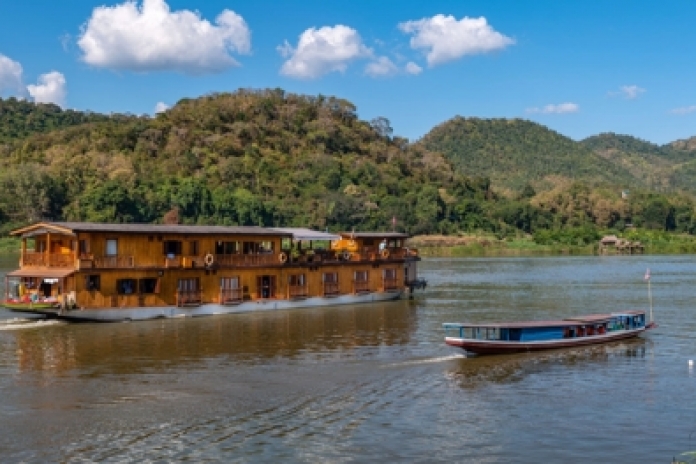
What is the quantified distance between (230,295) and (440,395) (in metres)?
23.2

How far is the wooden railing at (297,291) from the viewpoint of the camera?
5047 centimetres

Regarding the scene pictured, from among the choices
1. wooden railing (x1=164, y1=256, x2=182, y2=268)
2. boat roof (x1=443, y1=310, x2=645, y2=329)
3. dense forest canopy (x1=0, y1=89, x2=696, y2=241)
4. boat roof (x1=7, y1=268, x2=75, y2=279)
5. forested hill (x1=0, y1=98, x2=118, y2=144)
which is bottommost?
boat roof (x1=443, y1=310, x2=645, y2=329)

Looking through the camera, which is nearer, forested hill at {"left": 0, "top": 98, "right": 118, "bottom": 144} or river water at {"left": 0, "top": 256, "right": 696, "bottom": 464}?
river water at {"left": 0, "top": 256, "right": 696, "bottom": 464}

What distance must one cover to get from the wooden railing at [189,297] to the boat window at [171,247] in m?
2.28

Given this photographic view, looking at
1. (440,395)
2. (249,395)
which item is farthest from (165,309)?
(440,395)

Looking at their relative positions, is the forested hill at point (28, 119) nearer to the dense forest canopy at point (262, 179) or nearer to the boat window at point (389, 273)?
the dense forest canopy at point (262, 179)

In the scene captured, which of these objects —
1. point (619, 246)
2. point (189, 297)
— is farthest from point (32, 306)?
point (619, 246)

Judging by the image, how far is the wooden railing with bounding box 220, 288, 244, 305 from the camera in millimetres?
46656

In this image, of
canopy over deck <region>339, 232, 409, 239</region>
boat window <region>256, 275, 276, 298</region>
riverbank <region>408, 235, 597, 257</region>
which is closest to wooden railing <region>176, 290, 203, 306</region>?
boat window <region>256, 275, 276, 298</region>

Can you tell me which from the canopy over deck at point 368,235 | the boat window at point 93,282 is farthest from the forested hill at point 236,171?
the boat window at point 93,282

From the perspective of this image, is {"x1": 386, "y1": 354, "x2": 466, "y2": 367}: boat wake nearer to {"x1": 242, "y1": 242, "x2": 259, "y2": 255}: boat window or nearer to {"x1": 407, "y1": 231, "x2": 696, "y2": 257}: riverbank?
{"x1": 242, "y1": 242, "x2": 259, "y2": 255}: boat window

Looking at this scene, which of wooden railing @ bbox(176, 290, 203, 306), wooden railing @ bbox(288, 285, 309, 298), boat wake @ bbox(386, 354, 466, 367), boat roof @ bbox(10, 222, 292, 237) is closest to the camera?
boat wake @ bbox(386, 354, 466, 367)

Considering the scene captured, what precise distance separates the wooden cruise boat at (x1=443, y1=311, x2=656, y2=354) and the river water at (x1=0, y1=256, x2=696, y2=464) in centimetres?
59

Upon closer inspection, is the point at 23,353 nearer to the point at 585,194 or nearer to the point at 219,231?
the point at 219,231
